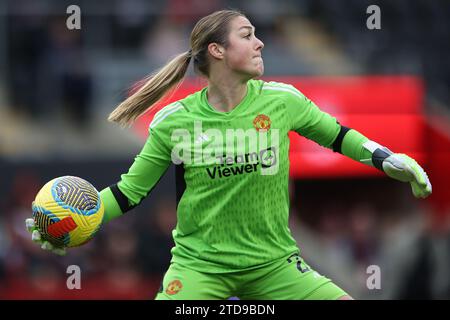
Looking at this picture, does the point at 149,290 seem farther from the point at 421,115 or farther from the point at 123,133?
the point at 421,115

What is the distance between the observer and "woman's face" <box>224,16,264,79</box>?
6.23 m

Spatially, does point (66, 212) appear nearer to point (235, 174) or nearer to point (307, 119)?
point (235, 174)

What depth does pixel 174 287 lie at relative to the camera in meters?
6.10

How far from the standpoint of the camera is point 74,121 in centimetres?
1485

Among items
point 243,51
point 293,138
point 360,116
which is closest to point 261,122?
point 243,51

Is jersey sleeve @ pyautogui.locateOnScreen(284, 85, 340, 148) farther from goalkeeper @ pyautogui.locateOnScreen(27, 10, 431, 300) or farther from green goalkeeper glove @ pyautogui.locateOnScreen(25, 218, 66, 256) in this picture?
green goalkeeper glove @ pyautogui.locateOnScreen(25, 218, 66, 256)

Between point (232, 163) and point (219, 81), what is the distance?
0.52 m

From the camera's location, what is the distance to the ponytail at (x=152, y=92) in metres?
6.52

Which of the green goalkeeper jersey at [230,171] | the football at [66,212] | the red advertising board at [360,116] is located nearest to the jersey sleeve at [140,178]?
the green goalkeeper jersey at [230,171]

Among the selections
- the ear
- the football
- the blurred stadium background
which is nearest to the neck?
the ear

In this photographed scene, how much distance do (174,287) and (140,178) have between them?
0.69 meters

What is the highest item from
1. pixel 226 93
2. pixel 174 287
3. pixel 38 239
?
pixel 226 93

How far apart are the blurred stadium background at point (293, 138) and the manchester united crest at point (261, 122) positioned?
6.26 metres

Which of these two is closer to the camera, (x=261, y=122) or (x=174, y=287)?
(x=174, y=287)
